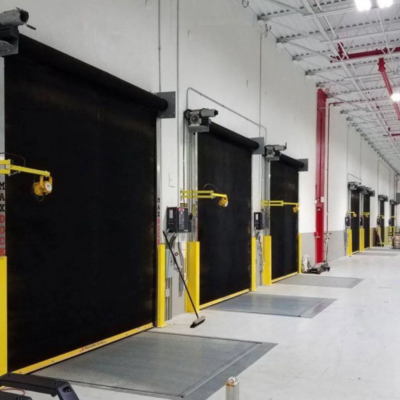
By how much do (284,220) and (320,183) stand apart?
3.93m

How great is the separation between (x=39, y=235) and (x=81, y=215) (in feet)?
2.02

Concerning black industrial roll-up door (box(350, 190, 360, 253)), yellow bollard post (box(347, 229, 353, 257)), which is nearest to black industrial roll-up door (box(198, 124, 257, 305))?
yellow bollard post (box(347, 229, 353, 257))

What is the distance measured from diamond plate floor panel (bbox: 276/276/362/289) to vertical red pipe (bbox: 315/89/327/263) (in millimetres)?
3043

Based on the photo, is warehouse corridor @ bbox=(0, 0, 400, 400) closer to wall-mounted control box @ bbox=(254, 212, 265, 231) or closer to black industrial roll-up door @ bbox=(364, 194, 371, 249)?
wall-mounted control box @ bbox=(254, 212, 265, 231)

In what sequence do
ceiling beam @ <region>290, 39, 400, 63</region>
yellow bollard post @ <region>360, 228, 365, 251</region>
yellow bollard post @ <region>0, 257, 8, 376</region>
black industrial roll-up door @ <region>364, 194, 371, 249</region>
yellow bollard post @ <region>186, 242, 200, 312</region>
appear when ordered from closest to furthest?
yellow bollard post @ <region>0, 257, 8, 376</region>, yellow bollard post @ <region>186, 242, 200, 312</region>, ceiling beam @ <region>290, 39, 400, 63</region>, yellow bollard post @ <region>360, 228, 365, 251</region>, black industrial roll-up door @ <region>364, 194, 371, 249</region>

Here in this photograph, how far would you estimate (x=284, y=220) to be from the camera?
11469 mm

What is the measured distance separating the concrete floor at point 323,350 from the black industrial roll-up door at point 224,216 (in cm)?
88

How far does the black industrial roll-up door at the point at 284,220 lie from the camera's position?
10812 mm

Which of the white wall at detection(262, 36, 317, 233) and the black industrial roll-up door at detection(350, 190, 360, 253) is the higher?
the white wall at detection(262, 36, 317, 233)

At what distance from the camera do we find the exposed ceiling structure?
30.3ft

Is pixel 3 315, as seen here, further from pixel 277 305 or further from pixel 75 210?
pixel 277 305

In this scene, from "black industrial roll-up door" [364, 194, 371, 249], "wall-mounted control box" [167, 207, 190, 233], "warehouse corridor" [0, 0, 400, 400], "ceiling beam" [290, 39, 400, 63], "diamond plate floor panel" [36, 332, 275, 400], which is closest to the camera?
"diamond plate floor panel" [36, 332, 275, 400]

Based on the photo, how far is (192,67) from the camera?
727cm

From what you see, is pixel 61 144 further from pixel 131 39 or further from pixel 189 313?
pixel 189 313
